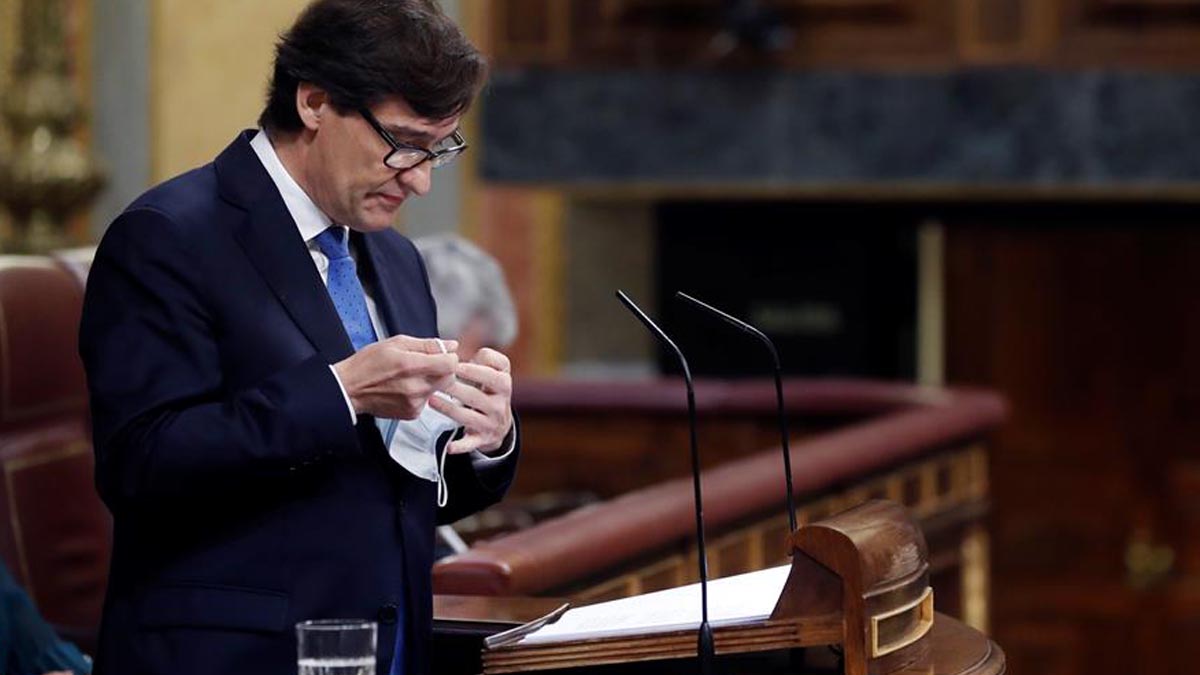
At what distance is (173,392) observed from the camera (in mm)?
2328

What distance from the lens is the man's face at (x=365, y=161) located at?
2430 millimetres

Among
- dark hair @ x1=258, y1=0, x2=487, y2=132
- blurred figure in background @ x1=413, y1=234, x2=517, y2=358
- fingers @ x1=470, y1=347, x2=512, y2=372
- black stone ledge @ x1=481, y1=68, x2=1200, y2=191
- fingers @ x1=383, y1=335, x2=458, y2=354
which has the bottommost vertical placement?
black stone ledge @ x1=481, y1=68, x2=1200, y2=191

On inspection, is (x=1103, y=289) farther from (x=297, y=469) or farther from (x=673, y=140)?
(x=297, y=469)

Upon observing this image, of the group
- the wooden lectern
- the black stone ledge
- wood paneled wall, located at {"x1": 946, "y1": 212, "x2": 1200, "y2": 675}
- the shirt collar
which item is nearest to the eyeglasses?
the shirt collar

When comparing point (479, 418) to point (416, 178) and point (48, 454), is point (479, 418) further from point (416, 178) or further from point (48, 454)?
point (48, 454)

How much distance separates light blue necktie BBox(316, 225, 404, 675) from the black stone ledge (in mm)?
4888

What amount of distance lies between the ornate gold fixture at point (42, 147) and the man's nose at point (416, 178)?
4.60 m

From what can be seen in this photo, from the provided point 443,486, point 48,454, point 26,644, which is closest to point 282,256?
point 443,486

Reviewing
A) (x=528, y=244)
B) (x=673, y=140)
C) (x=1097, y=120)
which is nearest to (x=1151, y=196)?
A: (x=1097, y=120)

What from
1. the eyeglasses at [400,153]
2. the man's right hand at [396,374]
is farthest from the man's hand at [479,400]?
the eyeglasses at [400,153]

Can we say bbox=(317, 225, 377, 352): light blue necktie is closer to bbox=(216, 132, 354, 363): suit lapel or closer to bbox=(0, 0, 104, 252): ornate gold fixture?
bbox=(216, 132, 354, 363): suit lapel

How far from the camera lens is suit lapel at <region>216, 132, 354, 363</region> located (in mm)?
2428

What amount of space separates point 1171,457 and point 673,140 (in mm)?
2073

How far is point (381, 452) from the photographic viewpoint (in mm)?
2455
